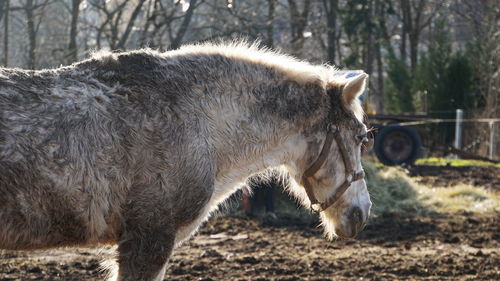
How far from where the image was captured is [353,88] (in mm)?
4383

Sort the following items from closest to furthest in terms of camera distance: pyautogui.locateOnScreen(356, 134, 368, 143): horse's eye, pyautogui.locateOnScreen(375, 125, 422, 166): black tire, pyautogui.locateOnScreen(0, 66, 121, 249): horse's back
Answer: pyautogui.locateOnScreen(0, 66, 121, 249): horse's back < pyautogui.locateOnScreen(356, 134, 368, 143): horse's eye < pyautogui.locateOnScreen(375, 125, 422, 166): black tire

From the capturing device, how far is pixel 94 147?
359cm

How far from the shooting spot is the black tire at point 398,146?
16.1 metres

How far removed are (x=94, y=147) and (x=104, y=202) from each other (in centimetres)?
29

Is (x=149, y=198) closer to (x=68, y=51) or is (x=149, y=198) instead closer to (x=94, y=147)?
(x=94, y=147)

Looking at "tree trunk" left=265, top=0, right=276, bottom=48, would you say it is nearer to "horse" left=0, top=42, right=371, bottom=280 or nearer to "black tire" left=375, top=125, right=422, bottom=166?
"black tire" left=375, top=125, right=422, bottom=166

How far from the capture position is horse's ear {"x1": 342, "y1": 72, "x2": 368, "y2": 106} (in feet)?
Result: 14.2

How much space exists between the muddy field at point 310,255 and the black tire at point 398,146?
6.20m

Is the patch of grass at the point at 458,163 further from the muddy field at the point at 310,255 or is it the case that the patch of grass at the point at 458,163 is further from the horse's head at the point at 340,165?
the horse's head at the point at 340,165

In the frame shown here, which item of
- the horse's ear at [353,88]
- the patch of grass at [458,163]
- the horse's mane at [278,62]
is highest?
the horse's mane at [278,62]

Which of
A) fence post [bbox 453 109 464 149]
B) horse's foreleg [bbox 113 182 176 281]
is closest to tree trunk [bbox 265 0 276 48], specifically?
fence post [bbox 453 109 464 149]

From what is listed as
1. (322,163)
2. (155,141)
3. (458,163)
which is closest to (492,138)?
(458,163)

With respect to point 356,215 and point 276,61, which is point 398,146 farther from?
point 276,61

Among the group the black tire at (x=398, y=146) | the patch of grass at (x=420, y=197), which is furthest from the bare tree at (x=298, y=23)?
the patch of grass at (x=420, y=197)
